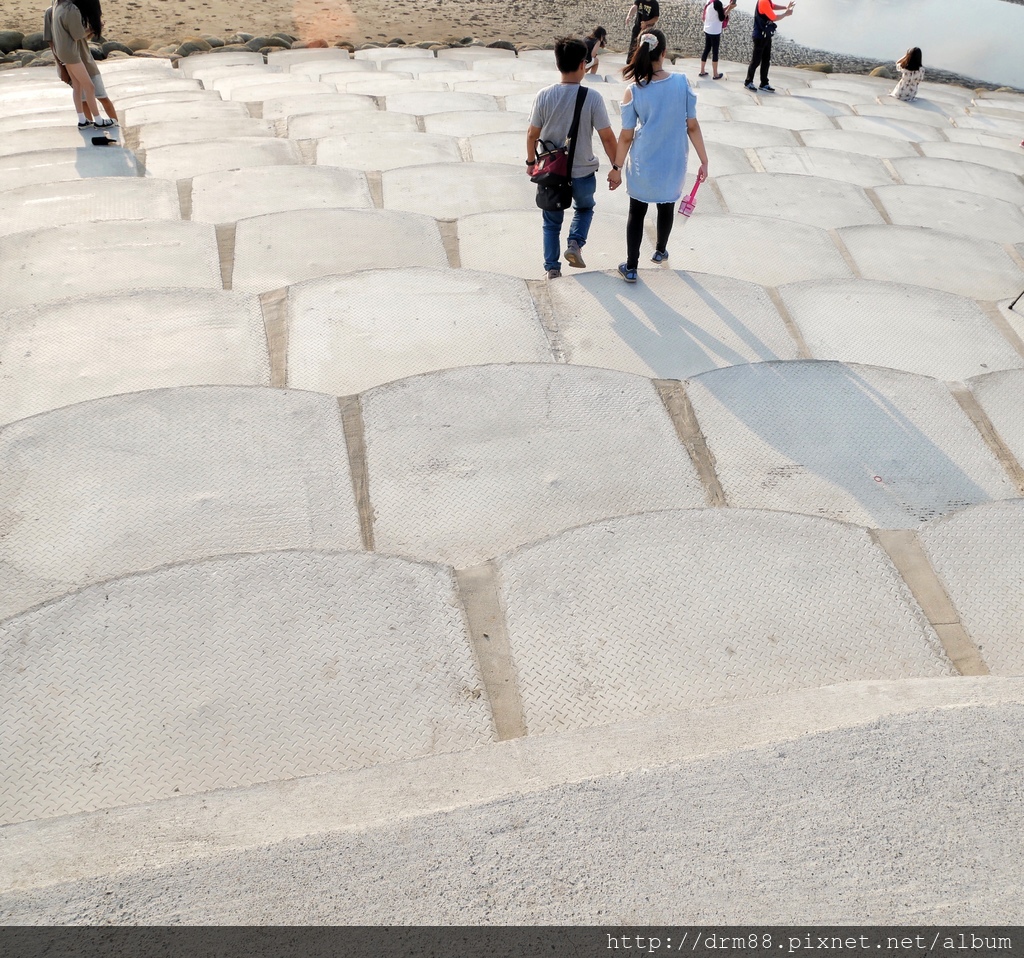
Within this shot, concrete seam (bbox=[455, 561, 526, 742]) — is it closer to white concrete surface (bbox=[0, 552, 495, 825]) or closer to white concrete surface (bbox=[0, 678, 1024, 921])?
white concrete surface (bbox=[0, 552, 495, 825])

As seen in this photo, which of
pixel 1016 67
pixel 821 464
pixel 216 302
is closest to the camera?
pixel 821 464

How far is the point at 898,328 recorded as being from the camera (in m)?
4.34

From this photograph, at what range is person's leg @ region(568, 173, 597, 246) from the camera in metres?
4.57

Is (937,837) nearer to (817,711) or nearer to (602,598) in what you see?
(817,711)

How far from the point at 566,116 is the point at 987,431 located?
8.13ft

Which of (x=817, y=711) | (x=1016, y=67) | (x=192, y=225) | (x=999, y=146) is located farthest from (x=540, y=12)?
(x=817, y=711)

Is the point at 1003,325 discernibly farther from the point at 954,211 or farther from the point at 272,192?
the point at 272,192

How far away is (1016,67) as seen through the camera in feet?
71.4

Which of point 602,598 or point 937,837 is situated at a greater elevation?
point 937,837

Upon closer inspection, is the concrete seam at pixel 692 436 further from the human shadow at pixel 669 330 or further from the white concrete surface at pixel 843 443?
the human shadow at pixel 669 330

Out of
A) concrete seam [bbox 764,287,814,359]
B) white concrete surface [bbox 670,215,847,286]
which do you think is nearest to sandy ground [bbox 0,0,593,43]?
white concrete surface [bbox 670,215,847,286]

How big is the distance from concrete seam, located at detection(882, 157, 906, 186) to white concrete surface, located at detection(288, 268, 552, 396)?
13.9 feet

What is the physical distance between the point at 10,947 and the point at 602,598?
5.37 ft

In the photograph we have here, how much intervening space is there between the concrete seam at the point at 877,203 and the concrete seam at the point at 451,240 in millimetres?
3035
